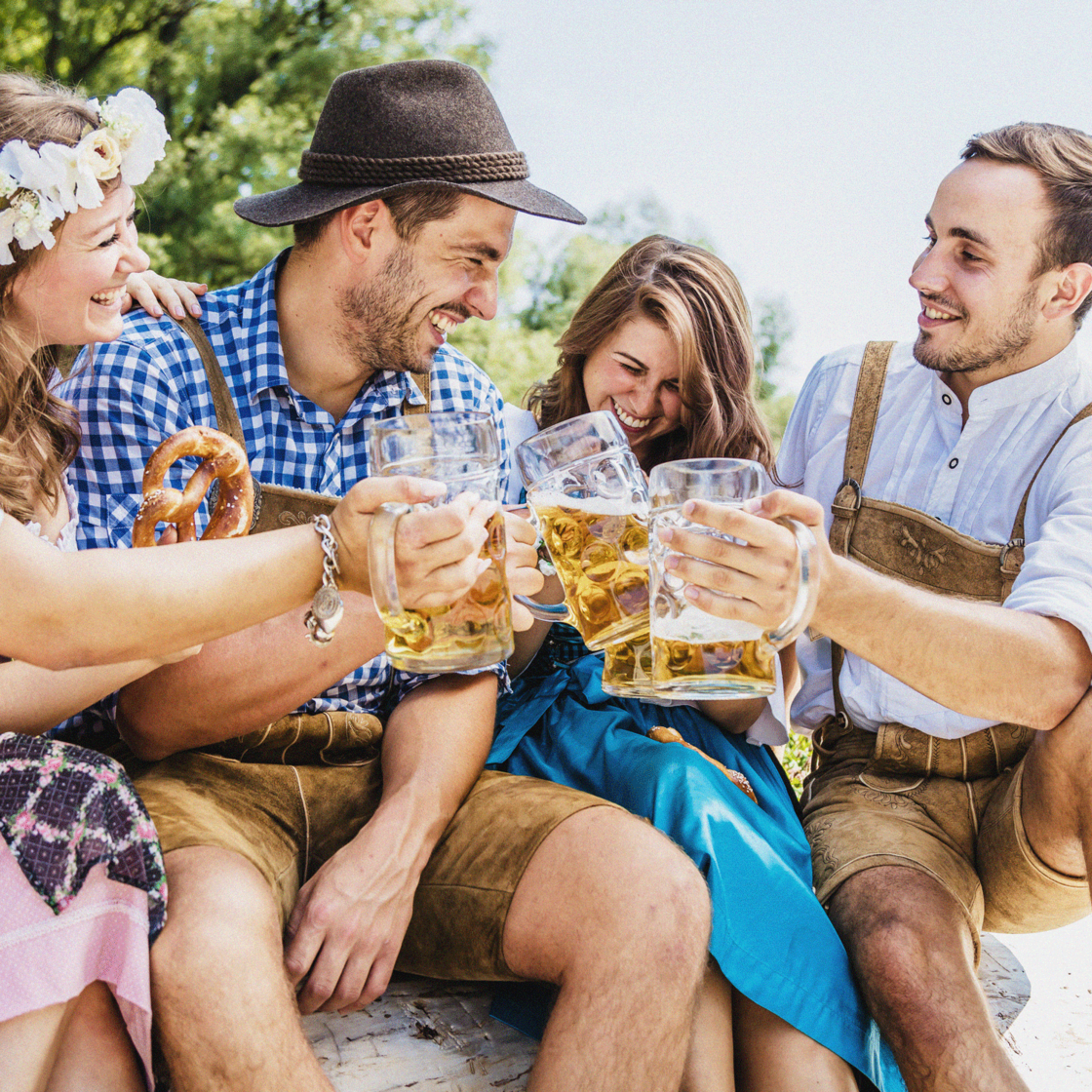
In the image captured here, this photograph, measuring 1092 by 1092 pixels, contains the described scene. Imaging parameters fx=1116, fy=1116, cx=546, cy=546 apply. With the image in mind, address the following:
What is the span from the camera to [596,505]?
5.89 feet

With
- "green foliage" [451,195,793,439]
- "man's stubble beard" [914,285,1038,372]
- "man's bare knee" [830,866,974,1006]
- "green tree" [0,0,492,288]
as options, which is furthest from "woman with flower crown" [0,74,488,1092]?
"green tree" [0,0,492,288]

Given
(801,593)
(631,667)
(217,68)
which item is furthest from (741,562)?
(217,68)

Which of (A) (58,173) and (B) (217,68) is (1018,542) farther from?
(B) (217,68)

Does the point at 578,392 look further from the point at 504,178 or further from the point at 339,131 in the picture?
the point at 339,131

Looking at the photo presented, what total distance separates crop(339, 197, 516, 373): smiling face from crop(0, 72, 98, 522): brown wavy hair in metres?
0.74

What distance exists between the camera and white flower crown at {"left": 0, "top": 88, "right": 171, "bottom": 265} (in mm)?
1990

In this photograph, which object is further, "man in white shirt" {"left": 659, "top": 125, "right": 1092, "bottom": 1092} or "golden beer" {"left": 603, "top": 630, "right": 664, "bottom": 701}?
"man in white shirt" {"left": 659, "top": 125, "right": 1092, "bottom": 1092}

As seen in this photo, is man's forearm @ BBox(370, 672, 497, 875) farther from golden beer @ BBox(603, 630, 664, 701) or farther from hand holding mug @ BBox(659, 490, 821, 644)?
hand holding mug @ BBox(659, 490, 821, 644)

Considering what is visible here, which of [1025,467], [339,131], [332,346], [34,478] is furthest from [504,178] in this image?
[1025,467]

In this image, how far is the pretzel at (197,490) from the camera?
2021 millimetres

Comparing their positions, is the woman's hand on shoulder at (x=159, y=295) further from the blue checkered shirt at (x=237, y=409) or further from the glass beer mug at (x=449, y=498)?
the glass beer mug at (x=449, y=498)

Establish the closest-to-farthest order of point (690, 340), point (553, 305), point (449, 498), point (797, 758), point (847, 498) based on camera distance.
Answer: point (449, 498)
point (847, 498)
point (690, 340)
point (797, 758)
point (553, 305)

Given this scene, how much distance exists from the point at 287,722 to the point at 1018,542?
5.92ft

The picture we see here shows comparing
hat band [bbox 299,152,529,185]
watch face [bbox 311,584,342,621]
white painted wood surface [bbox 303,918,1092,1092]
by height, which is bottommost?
white painted wood surface [bbox 303,918,1092,1092]
